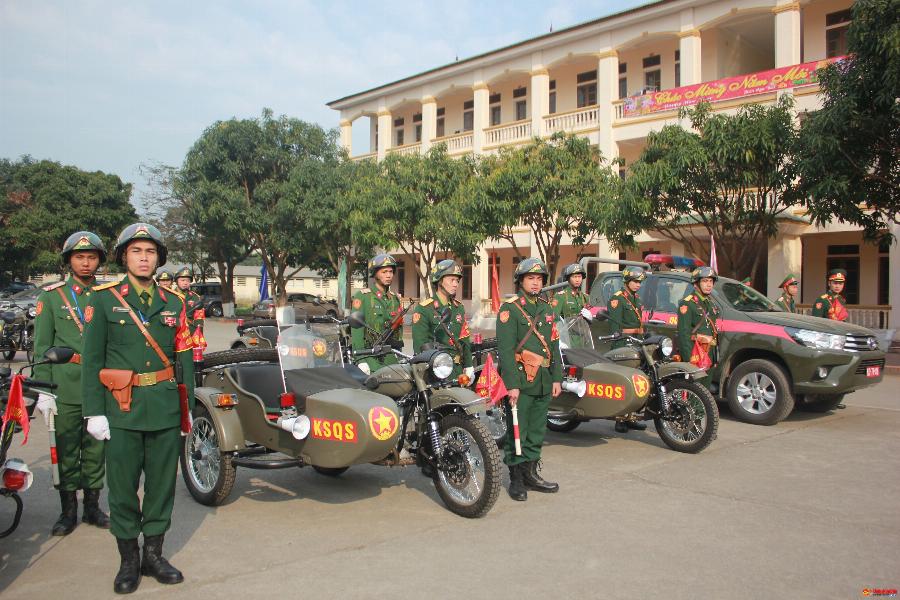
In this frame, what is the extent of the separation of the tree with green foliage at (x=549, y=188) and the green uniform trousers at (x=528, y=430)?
12.5 metres

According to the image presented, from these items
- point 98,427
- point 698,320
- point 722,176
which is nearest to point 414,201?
point 722,176

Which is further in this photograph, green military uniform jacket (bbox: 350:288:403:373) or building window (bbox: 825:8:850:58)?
building window (bbox: 825:8:850:58)

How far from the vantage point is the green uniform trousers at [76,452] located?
4.96 metres

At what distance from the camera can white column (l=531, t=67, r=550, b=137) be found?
1096 inches

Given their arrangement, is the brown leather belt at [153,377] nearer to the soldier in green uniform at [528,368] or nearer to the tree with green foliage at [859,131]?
the soldier in green uniform at [528,368]

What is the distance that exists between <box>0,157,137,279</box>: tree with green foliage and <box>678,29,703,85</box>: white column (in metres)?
32.2

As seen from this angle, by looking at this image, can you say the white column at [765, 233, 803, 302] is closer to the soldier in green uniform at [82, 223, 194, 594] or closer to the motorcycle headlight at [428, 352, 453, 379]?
the motorcycle headlight at [428, 352, 453, 379]

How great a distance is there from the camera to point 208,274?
4781 cm

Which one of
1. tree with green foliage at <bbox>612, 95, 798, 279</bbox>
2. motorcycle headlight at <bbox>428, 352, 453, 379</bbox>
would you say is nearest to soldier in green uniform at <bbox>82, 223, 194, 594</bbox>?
motorcycle headlight at <bbox>428, 352, 453, 379</bbox>

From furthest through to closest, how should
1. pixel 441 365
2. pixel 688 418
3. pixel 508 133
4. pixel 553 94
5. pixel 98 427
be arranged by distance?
1. pixel 553 94
2. pixel 508 133
3. pixel 688 418
4. pixel 441 365
5. pixel 98 427

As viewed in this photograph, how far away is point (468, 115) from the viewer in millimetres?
34000

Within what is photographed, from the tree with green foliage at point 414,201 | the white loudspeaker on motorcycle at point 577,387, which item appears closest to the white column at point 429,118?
the tree with green foliage at point 414,201

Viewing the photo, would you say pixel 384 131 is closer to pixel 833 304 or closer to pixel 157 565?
pixel 833 304

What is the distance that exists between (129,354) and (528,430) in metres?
3.07
